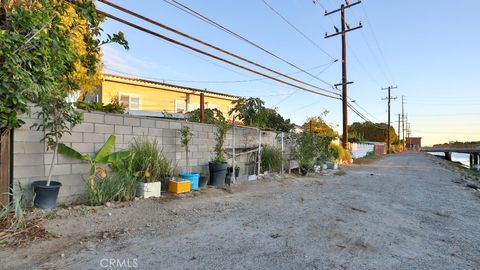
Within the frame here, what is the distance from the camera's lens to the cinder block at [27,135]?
5363 millimetres

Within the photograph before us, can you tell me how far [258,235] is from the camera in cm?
491

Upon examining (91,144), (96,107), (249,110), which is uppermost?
Answer: (249,110)

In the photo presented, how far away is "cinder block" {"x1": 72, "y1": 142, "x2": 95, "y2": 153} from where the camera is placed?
6.35 meters

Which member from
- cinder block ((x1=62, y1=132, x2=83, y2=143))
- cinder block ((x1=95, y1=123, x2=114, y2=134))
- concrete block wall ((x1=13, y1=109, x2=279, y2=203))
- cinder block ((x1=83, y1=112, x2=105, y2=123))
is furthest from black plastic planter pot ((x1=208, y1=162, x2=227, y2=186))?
cinder block ((x1=62, y1=132, x2=83, y2=143))

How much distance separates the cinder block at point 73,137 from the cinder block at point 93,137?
0.10 meters

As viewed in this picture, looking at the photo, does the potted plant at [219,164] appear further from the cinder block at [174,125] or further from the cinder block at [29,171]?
the cinder block at [29,171]

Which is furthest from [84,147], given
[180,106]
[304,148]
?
[180,106]

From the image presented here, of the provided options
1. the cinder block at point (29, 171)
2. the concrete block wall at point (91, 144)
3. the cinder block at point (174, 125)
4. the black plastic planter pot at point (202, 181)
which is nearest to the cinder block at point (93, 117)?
the concrete block wall at point (91, 144)

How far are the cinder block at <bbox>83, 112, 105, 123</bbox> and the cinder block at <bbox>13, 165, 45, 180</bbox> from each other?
1.25m

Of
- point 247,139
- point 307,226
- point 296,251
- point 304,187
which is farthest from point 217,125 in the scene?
point 296,251

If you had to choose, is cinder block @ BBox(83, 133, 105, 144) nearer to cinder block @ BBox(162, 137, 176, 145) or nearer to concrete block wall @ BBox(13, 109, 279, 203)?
concrete block wall @ BBox(13, 109, 279, 203)

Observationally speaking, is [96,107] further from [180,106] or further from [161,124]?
[180,106]

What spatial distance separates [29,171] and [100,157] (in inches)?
52.9

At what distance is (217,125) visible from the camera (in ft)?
33.5
